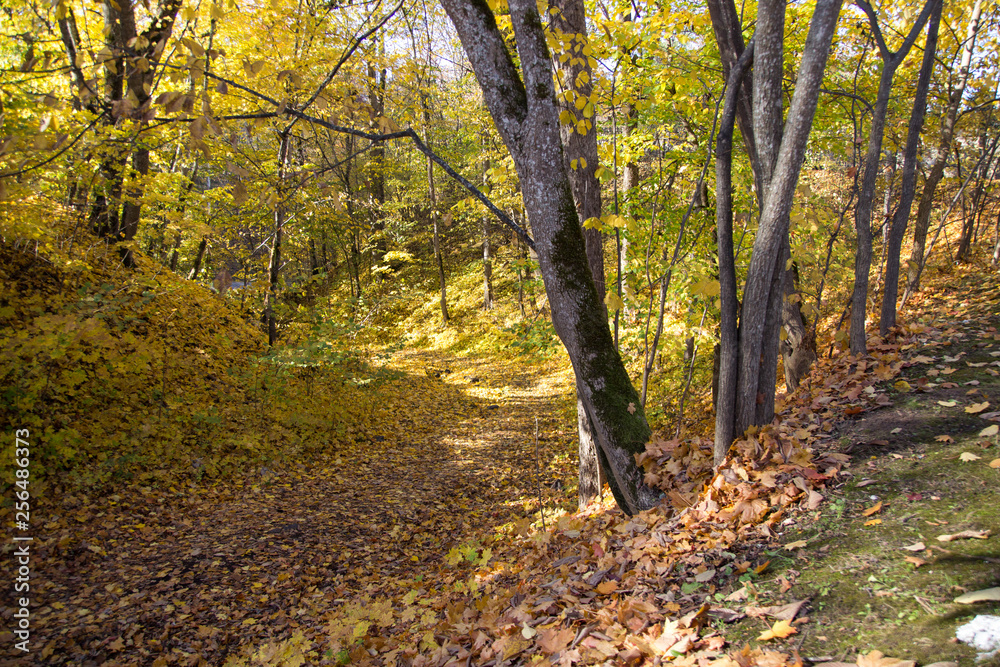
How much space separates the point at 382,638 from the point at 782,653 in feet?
8.43

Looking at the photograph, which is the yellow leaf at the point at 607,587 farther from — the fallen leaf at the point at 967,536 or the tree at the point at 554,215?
the fallen leaf at the point at 967,536

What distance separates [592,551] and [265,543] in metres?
3.44

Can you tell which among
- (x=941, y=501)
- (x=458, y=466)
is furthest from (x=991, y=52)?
(x=458, y=466)

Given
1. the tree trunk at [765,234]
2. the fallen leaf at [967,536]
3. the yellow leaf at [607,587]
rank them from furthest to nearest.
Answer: the tree trunk at [765,234] < the yellow leaf at [607,587] < the fallen leaf at [967,536]

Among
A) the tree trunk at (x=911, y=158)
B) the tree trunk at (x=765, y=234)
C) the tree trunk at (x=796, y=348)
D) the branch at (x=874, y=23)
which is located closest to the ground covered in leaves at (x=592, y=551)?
the tree trunk at (x=765, y=234)

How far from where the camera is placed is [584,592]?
2758 millimetres

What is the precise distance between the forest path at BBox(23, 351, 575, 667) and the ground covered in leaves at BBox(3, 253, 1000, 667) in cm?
2

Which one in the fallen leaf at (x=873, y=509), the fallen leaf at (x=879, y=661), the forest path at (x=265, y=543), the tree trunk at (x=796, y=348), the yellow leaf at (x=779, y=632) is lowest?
the forest path at (x=265, y=543)

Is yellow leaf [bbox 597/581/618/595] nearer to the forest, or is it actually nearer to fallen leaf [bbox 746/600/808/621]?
the forest

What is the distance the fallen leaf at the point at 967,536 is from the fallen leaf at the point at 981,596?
1.10 ft

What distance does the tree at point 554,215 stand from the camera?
334 cm

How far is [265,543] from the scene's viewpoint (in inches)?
196

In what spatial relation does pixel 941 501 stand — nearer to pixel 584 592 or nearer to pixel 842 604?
pixel 842 604

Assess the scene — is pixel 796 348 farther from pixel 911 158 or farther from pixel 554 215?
pixel 554 215
